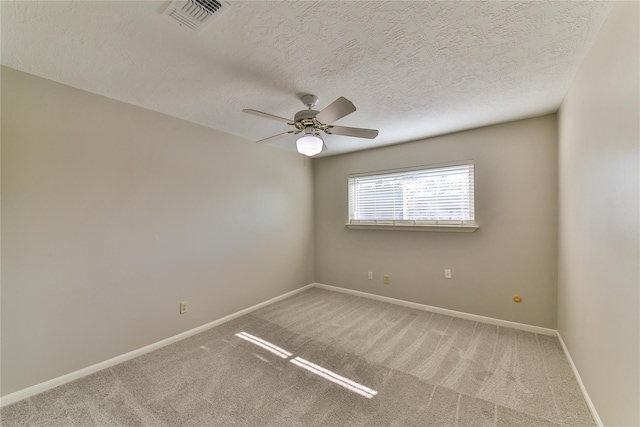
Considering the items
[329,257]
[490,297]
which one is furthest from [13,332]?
[490,297]

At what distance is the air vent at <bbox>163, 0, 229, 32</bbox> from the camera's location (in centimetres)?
122

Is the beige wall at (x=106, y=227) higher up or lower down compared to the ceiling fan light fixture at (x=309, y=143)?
lower down

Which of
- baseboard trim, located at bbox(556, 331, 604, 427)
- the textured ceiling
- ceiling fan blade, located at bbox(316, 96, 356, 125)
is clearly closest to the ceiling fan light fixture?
ceiling fan blade, located at bbox(316, 96, 356, 125)

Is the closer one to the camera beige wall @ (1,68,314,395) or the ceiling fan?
beige wall @ (1,68,314,395)

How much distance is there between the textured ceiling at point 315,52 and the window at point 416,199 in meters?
0.97

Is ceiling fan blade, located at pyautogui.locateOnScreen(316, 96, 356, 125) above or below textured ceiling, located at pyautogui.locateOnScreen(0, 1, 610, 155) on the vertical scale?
below

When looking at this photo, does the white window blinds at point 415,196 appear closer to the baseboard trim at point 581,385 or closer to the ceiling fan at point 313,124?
the baseboard trim at point 581,385

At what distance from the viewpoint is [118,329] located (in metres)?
2.20

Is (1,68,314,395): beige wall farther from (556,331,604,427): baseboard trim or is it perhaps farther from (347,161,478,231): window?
(556,331,604,427): baseboard trim

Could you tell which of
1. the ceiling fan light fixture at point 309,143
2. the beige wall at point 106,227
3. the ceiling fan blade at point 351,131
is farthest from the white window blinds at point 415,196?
the ceiling fan light fixture at point 309,143

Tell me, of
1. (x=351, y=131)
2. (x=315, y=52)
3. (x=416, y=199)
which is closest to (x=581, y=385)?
(x=416, y=199)

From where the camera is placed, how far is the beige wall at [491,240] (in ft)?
8.61

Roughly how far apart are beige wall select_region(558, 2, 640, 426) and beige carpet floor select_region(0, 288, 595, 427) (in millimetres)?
379

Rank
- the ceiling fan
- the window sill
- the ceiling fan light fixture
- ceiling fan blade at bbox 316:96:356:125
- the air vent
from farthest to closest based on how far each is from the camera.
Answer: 1. the window sill
2. the ceiling fan light fixture
3. the ceiling fan
4. ceiling fan blade at bbox 316:96:356:125
5. the air vent
